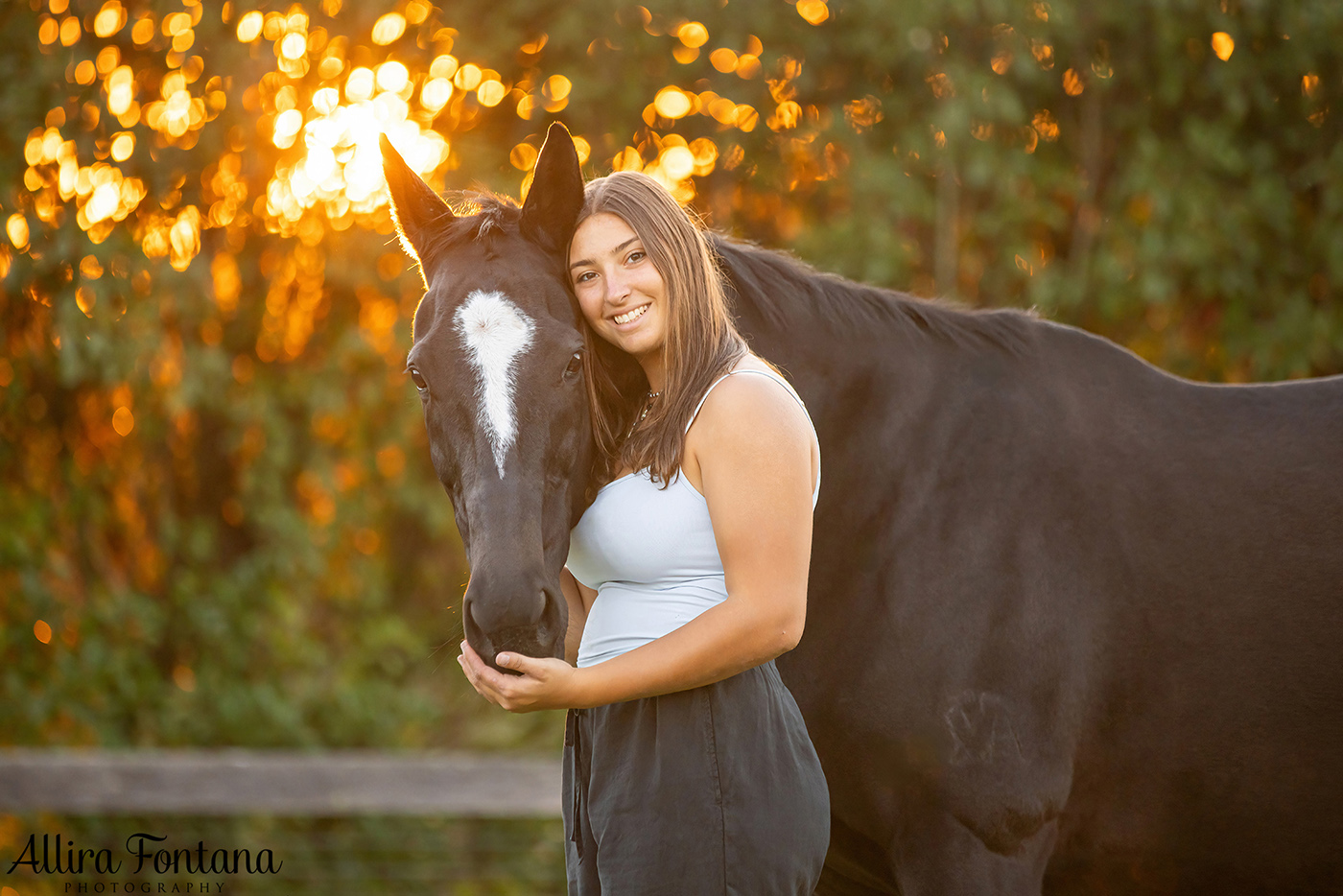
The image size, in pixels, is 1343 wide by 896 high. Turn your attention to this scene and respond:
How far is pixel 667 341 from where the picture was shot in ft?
5.62

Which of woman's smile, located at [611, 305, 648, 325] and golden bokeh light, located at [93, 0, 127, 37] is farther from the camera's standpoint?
golden bokeh light, located at [93, 0, 127, 37]

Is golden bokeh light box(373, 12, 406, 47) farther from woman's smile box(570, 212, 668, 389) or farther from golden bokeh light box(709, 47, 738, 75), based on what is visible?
woman's smile box(570, 212, 668, 389)

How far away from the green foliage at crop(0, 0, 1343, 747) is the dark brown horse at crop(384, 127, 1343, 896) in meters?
2.19

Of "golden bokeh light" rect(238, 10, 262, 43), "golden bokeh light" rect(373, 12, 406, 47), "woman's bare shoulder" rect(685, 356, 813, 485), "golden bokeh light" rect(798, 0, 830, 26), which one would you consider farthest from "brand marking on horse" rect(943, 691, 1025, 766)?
"golden bokeh light" rect(238, 10, 262, 43)

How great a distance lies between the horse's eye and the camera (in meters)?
1.77

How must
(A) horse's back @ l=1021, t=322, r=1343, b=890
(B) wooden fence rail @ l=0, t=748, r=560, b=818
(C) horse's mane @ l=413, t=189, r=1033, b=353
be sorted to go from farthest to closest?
(B) wooden fence rail @ l=0, t=748, r=560, b=818
(C) horse's mane @ l=413, t=189, r=1033, b=353
(A) horse's back @ l=1021, t=322, r=1343, b=890

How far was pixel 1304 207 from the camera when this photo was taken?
4.67m

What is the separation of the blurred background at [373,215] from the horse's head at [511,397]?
270 centimetres

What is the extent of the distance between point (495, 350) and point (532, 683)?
55cm

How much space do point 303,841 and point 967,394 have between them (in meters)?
4.12

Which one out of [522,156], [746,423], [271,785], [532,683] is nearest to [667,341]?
[746,423]

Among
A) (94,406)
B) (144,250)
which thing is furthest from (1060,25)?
(94,406)

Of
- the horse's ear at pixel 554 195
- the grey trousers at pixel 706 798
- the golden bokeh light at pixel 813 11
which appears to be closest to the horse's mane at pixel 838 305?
the horse's ear at pixel 554 195

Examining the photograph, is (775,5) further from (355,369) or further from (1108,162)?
(355,369)
